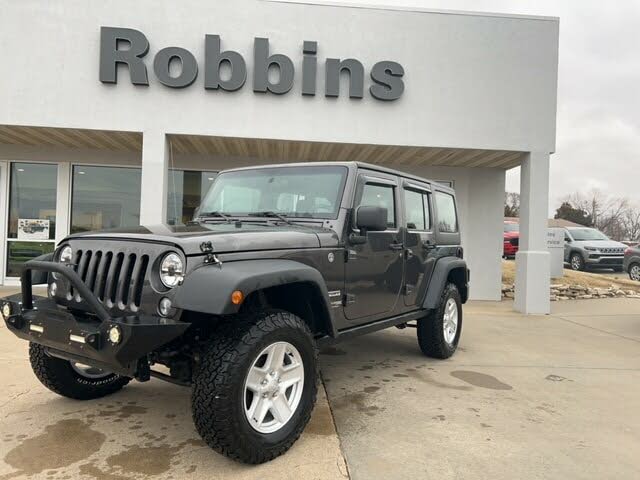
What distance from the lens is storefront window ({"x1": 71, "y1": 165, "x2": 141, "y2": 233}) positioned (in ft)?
32.6

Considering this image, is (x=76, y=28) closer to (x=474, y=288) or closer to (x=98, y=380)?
(x=98, y=380)

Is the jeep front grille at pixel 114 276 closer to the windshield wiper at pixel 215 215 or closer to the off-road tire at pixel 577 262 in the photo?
the windshield wiper at pixel 215 215

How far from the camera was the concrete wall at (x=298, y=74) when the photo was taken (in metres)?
7.66

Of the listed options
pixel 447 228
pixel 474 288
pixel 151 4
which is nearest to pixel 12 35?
pixel 151 4

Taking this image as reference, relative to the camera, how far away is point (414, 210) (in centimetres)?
468

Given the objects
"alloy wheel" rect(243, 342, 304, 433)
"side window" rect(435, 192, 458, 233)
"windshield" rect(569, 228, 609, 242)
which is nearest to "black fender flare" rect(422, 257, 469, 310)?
"side window" rect(435, 192, 458, 233)

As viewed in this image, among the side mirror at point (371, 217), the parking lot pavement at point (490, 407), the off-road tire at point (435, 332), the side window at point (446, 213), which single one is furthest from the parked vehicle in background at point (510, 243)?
the side mirror at point (371, 217)

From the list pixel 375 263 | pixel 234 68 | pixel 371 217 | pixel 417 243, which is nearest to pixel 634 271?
pixel 417 243

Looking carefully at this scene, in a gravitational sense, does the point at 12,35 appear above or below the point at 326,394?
above

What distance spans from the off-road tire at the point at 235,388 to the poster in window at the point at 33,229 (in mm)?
8905

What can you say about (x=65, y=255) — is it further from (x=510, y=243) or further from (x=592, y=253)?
(x=592, y=253)

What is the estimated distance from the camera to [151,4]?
7.82 m

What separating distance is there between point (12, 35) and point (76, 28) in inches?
40.4

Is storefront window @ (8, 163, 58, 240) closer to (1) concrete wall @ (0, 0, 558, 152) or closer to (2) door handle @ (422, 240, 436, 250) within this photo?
(1) concrete wall @ (0, 0, 558, 152)
